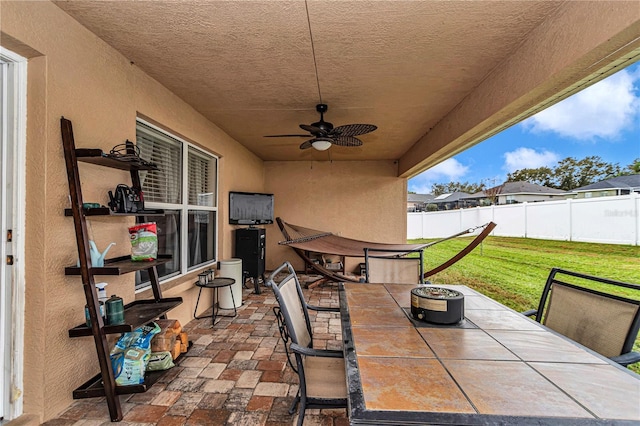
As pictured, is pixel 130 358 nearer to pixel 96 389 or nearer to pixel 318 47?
pixel 96 389

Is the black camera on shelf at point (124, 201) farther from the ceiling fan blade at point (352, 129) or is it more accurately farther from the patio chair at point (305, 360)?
the ceiling fan blade at point (352, 129)

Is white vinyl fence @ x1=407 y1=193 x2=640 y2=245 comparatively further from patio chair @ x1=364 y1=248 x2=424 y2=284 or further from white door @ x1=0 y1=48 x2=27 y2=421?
white door @ x1=0 y1=48 x2=27 y2=421

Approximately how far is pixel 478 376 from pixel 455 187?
270 inches

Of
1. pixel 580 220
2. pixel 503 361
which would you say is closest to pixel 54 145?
pixel 503 361

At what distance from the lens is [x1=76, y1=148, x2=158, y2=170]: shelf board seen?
1.67 meters

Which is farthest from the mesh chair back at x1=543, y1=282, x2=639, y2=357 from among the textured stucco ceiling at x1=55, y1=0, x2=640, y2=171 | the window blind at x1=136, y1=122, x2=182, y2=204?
the window blind at x1=136, y1=122, x2=182, y2=204

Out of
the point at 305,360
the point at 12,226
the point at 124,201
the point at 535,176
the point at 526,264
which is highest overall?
the point at 535,176

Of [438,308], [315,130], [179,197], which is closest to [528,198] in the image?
[315,130]

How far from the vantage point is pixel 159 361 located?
6.89 ft

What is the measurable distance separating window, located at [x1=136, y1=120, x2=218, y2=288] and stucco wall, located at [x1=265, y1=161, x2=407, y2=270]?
226 cm

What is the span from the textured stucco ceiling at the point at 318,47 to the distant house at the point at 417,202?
3.34m

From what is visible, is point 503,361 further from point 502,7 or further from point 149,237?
point 149,237

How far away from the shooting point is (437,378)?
36.7 inches

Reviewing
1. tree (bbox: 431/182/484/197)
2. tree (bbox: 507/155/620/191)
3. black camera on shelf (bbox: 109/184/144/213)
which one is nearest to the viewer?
black camera on shelf (bbox: 109/184/144/213)
